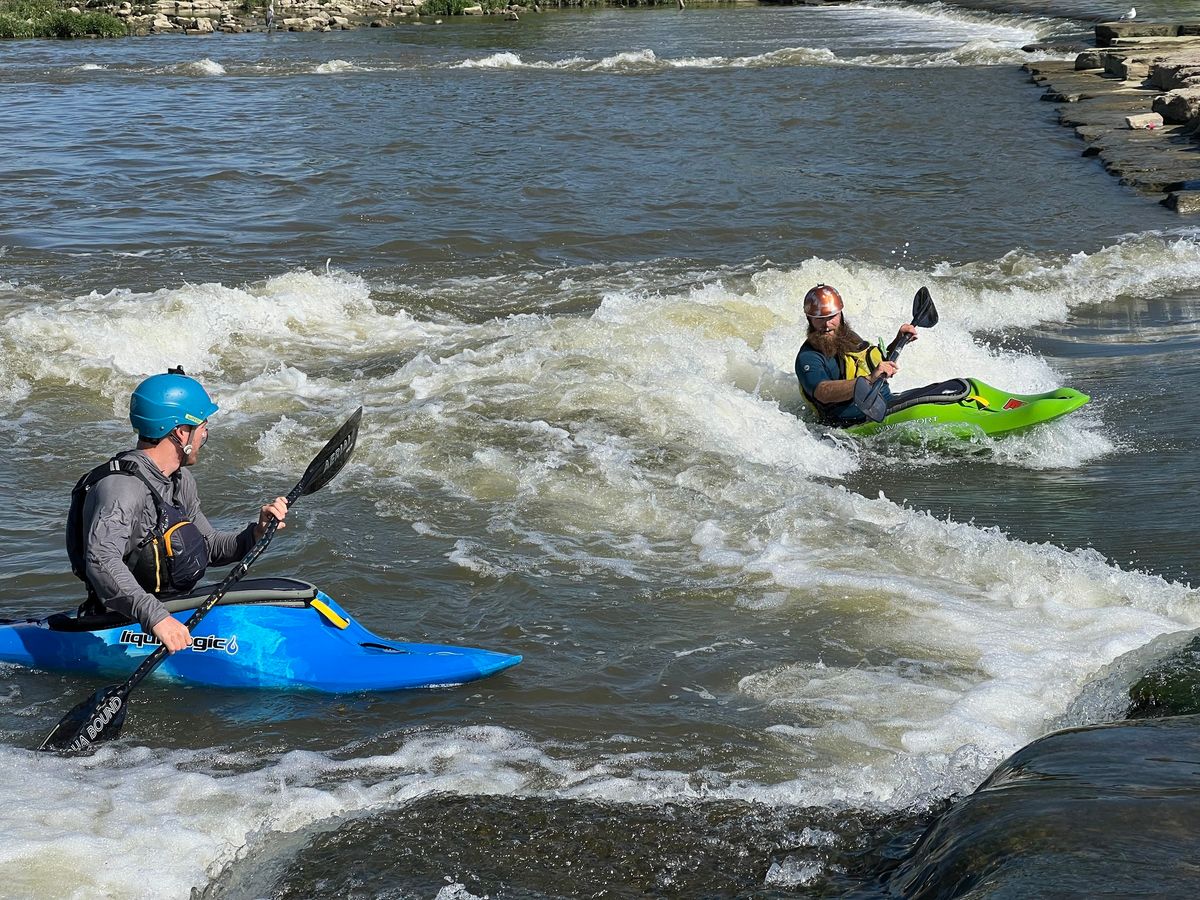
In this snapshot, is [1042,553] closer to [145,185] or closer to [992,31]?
[145,185]

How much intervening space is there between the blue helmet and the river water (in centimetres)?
113

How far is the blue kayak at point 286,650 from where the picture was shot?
509 cm

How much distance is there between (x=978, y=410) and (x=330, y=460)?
411cm

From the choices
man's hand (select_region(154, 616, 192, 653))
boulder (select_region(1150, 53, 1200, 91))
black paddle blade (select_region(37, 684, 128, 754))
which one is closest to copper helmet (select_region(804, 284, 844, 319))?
man's hand (select_region(154, 616, 192, 653))

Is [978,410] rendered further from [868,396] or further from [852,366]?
[852,366]

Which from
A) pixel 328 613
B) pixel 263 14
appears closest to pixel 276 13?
pixel 263 14

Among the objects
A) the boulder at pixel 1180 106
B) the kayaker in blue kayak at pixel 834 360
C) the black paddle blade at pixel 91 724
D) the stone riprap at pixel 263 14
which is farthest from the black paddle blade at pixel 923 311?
the stone riprap at pixel 263 14

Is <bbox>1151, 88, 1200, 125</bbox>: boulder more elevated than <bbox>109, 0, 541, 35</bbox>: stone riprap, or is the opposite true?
<bbox>109, 0, 541, 35</bbox>: stone riprap

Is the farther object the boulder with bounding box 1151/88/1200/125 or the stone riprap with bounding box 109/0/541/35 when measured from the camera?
the stone riprap with bounding box 109/0/541/35

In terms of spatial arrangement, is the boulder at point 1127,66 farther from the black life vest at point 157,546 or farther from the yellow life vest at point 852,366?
the black life vest at point 157,546

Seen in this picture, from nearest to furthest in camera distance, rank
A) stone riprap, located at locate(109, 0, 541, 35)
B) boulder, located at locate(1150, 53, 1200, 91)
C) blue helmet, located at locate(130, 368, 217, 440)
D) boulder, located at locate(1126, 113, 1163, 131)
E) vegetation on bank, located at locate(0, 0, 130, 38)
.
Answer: blue helmet, located at locate(130, 368, 217, 440)
boulder, located at locate(1126, 113, 1163, 131)
boulder, located at locate(1150, 53, 1200, 91)
vegetation on bank, located at locate(0, 0, 130, 38)
stone riprap, located at locate(109, 0, 541, 35)

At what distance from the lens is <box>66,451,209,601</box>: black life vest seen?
481 centimetres

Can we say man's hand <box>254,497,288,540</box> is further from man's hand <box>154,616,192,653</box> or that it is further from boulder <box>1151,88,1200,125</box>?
boulder <box>1151,88,1200,125</box>

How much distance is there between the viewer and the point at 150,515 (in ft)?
16.1
